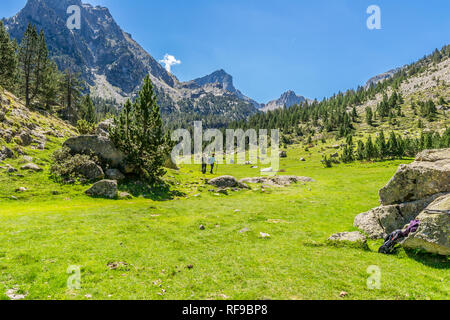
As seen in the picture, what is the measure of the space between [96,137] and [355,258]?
38.5m

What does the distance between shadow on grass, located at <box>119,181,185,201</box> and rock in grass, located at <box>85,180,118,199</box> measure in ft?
8.67

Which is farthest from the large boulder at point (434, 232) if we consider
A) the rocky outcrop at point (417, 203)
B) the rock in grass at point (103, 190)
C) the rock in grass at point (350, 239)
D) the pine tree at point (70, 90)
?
the pine tree at point (70, 90)

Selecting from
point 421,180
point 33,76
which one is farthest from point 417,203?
point 33,76

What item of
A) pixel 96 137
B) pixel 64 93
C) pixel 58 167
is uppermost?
pixel 64 93

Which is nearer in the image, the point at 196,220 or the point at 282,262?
the point at 282,262

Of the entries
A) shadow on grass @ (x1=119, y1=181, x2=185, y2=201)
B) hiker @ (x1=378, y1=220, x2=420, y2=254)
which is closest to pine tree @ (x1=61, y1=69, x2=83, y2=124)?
shadow on grass @ (x1=119, y1=181, x2=185, y2=201)

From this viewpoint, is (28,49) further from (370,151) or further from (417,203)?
(370,151)

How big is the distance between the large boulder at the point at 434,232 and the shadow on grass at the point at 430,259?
26 centimetres

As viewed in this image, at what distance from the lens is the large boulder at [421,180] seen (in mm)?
15333

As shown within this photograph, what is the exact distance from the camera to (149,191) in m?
33.4

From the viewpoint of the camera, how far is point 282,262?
12320mm

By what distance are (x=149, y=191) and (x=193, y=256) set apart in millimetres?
22488

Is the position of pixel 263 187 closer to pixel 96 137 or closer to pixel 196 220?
pixel 196 220

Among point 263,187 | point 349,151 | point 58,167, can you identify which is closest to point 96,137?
point 58,167
